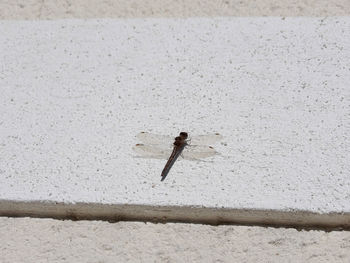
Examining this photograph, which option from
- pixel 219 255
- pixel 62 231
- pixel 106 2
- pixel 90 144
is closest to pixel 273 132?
pixel 219 255

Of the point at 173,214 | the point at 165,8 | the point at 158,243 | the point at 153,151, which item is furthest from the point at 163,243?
the point at 165,8

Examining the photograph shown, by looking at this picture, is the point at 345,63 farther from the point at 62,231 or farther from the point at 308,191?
the point at 62,231

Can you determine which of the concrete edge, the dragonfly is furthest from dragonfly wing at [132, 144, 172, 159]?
the concrete edge

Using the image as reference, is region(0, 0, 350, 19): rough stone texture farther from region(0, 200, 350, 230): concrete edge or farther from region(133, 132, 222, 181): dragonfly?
region(0, 200, 350, 230): concrete edge

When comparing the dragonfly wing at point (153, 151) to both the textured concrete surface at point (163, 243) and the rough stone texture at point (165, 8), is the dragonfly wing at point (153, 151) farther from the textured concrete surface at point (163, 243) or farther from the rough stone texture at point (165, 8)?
the rough stone texture at point (165, 8)

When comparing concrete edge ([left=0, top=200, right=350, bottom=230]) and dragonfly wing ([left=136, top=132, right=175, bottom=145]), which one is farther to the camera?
dragonfly wing ([left=136, top=132, right=175, bottom=145])

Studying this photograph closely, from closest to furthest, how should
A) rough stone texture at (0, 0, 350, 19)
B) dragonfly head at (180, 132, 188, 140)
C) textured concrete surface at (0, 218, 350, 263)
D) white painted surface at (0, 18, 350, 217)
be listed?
textured concrete surface at (0, 218, 350, 263) → white painted surface at (0, 18, 350, 217) → dragonfly head at (180, 132, 188, 140) → rough stone texture at (0, 0, 350, 19)

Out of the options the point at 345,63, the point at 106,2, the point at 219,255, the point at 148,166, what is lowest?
the point at 219,255
